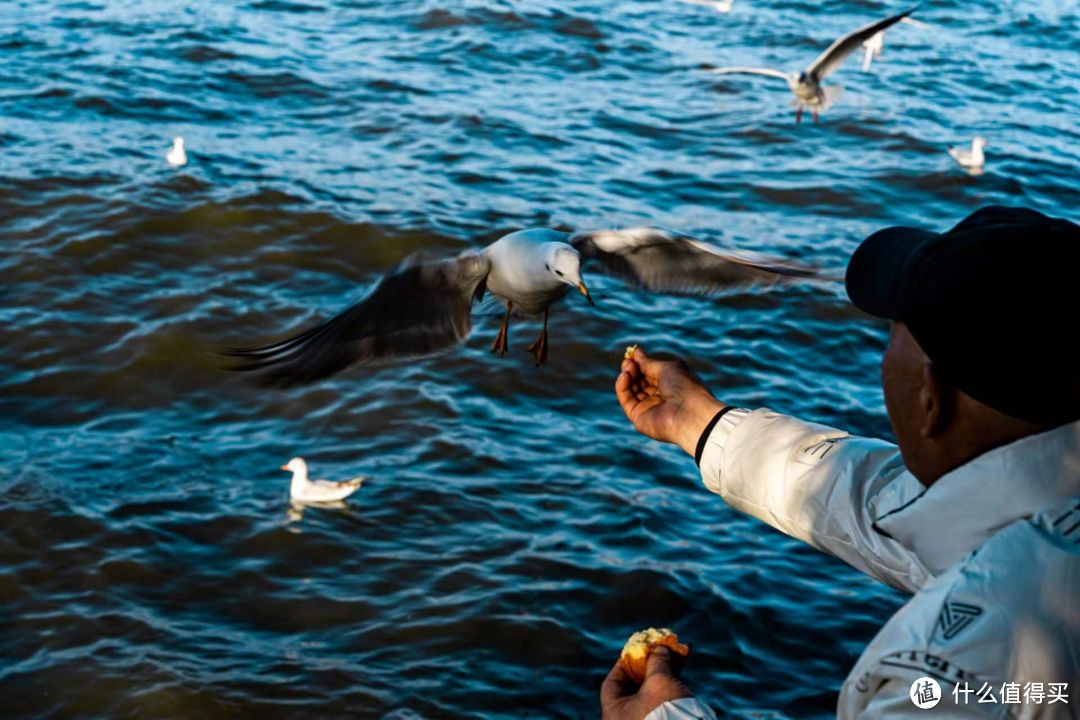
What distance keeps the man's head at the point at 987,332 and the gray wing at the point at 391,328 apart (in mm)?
1867

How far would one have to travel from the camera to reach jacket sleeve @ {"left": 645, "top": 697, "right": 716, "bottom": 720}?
181 cm

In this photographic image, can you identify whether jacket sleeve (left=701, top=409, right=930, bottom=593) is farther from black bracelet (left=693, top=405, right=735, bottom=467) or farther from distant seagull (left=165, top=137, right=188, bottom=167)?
distant seagull (left=165, top=137, right=188, bottom=167)

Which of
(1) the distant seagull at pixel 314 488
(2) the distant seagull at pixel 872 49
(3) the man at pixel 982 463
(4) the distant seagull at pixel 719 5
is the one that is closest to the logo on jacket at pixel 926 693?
(3) the man at pixel 982 463

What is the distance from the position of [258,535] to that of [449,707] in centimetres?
153

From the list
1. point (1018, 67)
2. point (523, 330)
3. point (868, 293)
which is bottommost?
point (523, 330)

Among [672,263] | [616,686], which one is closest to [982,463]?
[616,686]

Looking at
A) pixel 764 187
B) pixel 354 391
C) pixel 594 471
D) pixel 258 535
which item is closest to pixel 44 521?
pixel 258 535

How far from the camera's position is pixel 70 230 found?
8109mm

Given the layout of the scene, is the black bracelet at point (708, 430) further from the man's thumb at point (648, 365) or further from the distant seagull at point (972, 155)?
the distant seagull at point (972, 155)

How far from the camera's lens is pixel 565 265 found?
3.08 metres

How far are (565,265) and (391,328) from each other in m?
0.60

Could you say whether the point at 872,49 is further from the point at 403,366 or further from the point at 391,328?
the point at 391,328

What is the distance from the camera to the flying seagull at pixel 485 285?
314cm

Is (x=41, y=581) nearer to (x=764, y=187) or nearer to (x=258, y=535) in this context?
(x=258, y=535)
